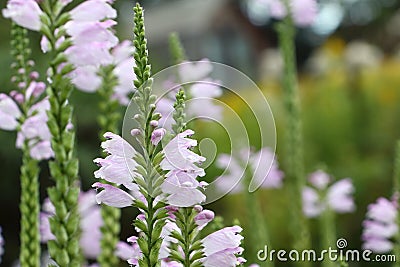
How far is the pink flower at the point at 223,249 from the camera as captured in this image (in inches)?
40.2

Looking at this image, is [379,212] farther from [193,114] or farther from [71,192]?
[71,192]

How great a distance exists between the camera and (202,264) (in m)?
1.00

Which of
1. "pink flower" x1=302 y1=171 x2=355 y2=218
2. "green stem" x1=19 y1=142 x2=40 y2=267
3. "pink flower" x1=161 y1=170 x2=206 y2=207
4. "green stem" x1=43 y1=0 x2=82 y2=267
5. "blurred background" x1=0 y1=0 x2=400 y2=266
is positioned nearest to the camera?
"pink flower" x1=161 y1=170 x2=206 y2=207

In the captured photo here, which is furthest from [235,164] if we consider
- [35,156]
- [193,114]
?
[35,156]

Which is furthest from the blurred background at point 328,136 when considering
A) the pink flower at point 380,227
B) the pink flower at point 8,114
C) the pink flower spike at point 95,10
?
the pink flower spike at point 95,10

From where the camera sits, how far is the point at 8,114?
5.49 ft

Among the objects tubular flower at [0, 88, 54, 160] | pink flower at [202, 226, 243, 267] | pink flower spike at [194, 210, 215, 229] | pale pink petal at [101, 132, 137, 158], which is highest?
tubular flower at [0, 88, 54, 160]

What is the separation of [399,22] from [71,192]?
9.97 m

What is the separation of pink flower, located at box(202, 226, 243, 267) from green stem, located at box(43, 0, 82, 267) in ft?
0.98

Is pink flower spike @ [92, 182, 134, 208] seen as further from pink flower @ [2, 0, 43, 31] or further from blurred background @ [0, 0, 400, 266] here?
blurred background @ [0, 0, 400, 266]

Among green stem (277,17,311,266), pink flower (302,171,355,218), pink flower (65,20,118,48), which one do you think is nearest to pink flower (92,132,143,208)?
pink flower (65,20,118,48)

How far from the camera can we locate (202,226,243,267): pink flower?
40.2 inches

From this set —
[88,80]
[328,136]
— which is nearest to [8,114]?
[88,80]

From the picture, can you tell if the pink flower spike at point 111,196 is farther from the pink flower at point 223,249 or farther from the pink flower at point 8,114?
A: the pink flower at point 8,114
